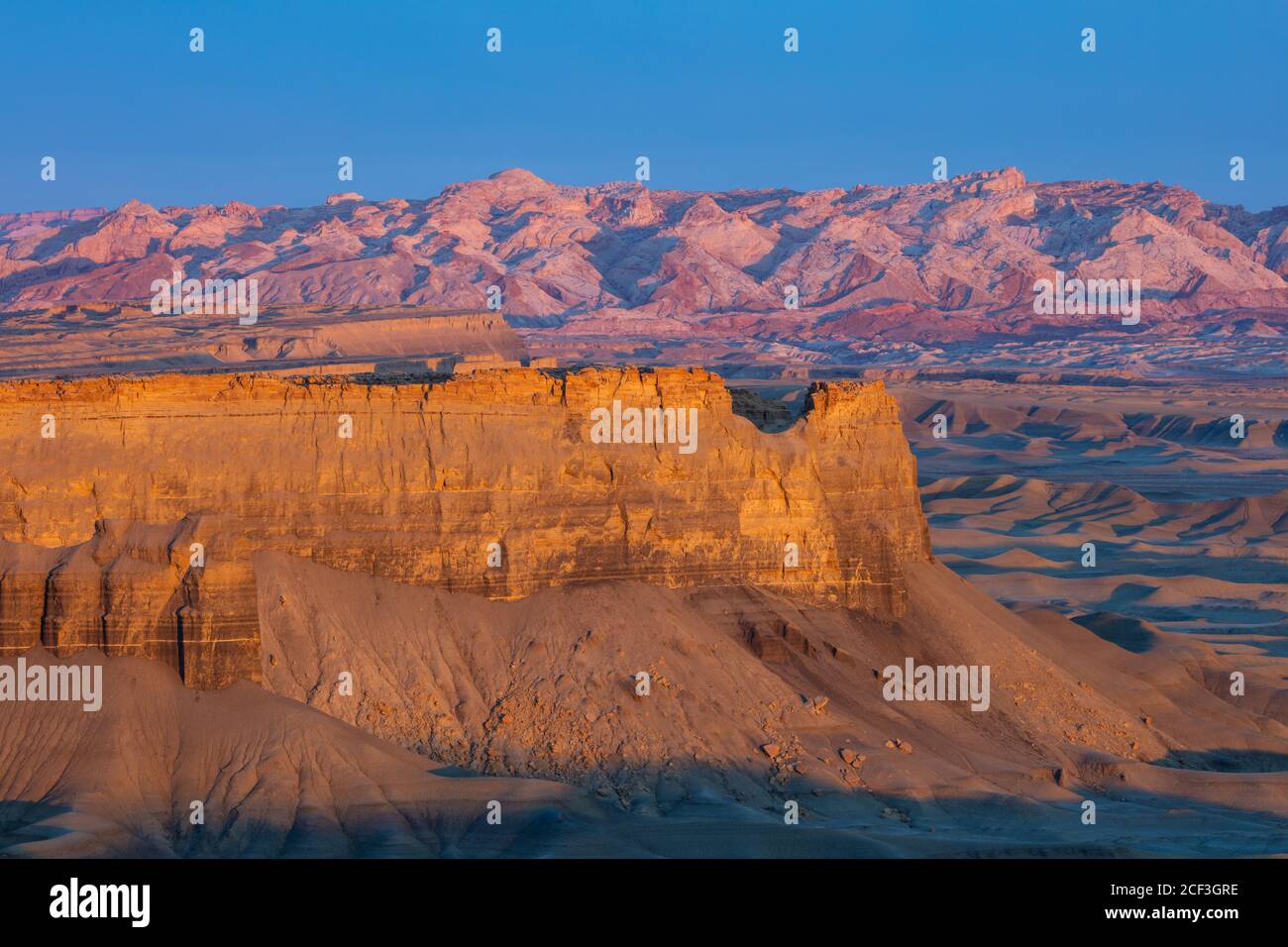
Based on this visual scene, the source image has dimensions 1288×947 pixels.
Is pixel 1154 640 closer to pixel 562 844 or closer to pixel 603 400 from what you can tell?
pixel 603 400

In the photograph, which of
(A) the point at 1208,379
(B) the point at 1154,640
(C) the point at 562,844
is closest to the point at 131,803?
(C) the point at 562,844

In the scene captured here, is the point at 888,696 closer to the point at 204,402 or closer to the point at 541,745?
the point at 541,745

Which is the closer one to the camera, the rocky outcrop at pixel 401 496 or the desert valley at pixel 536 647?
the desert valley at pixel 536 647

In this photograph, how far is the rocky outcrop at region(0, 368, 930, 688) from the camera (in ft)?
103

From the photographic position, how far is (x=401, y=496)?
34.3 meters

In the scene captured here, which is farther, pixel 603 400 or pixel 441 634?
pixel 603 400

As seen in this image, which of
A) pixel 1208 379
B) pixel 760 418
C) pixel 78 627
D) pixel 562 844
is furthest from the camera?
pixel 1208 379

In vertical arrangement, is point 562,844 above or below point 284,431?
below

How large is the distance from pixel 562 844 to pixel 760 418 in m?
14.4

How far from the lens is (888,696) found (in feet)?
122

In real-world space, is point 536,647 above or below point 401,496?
below

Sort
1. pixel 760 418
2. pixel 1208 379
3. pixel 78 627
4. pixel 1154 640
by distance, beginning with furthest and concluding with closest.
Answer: pixel 1208 379 → pixel 1154 640 → pixel 760 418 → pixel 78 627

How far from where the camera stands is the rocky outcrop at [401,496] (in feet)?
103

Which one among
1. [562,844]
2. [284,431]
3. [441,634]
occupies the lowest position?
[562,844]
